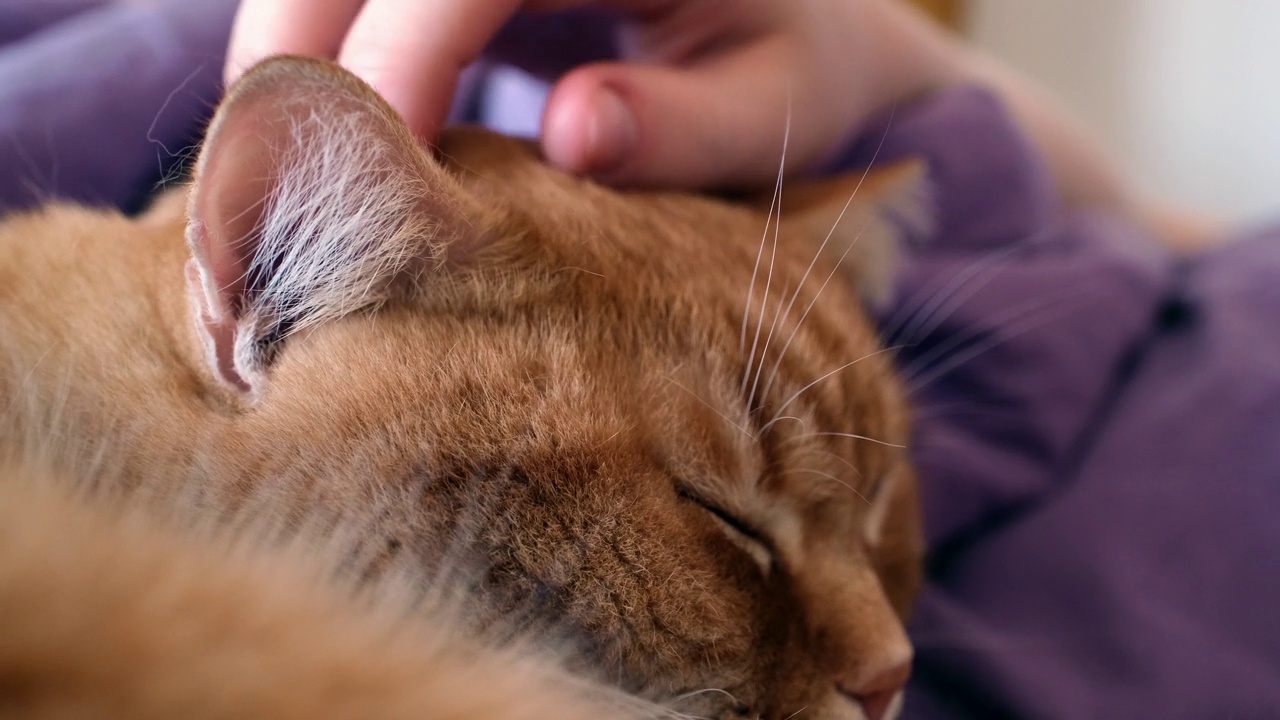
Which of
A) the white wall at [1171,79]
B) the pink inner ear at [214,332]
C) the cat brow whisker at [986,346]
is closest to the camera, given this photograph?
the pink inner ear at [214,332]

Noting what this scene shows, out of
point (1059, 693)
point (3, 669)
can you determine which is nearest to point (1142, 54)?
point (1059, 693)

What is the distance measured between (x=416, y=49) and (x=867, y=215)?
24.0 inches

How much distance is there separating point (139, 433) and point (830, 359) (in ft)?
1.90

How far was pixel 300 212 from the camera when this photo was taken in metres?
0.61

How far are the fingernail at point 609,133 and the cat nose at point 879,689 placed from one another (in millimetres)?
533

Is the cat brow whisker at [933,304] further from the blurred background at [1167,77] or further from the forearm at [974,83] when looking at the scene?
the blurred background at [1167,77]

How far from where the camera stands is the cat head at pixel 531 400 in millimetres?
569

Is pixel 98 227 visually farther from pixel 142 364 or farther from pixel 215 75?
pixel 215 75

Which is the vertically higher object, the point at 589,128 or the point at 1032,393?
the point at 589,128

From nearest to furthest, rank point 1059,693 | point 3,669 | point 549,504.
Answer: point 3,669 → point 549,504 → point 1059,693

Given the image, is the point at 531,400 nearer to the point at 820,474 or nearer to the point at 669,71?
the point at 820,474

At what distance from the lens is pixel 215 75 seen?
1018 mm

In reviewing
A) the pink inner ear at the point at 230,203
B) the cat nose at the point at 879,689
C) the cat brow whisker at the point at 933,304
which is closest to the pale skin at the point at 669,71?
the pink inner ear at the point at 230,203

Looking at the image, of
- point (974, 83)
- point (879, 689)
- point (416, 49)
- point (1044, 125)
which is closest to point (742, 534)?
point (879, 689)
